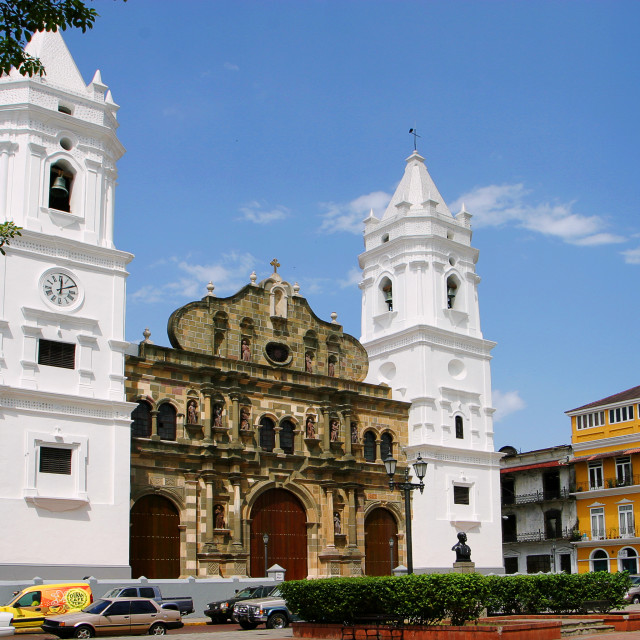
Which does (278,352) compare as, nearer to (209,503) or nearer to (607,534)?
(209,503)

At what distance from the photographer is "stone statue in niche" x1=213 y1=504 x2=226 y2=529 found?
33.7m

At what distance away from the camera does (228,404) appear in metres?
35.3

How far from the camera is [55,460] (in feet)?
96.5

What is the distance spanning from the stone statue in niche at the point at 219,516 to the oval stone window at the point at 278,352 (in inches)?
271

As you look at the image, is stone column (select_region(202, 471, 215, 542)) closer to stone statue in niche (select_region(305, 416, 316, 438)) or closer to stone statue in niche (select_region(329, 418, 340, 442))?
stone statue in niche (select_region(305, 416, 316, 438))

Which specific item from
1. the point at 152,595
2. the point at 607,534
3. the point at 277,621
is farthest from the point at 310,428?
the point at 607,534

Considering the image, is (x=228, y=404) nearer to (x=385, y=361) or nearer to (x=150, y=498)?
(x=150, y=498)

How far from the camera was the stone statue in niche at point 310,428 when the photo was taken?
124 feet

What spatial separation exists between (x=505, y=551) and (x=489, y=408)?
14.6 m

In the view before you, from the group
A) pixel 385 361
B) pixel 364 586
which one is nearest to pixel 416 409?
pixel 385 361

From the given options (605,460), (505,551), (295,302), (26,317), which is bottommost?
(505,551)

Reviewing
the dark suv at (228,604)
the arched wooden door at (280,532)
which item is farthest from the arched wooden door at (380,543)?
the dark suv at (228,604)

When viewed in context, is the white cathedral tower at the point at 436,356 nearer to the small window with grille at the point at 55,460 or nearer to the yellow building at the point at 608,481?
the yellow building at the point at 608,481

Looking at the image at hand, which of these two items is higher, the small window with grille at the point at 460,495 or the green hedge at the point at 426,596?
the small window with grille at the point at 460,495
